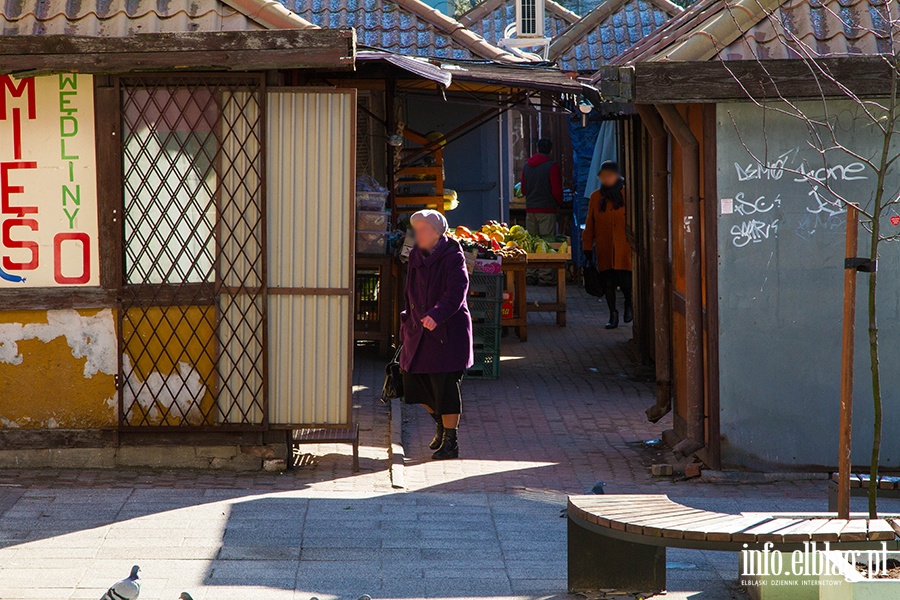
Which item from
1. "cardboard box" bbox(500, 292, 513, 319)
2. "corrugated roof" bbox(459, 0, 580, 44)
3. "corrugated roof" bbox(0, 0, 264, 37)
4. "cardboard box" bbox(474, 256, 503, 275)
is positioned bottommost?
"cardboard box" bbox(500, 292, 513, 319)

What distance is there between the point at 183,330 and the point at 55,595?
101 inches

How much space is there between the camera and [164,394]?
744cm

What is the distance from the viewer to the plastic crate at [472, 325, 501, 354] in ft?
37.4

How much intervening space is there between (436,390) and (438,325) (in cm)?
51

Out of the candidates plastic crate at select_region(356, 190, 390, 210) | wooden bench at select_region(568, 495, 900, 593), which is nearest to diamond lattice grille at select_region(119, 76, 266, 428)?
wooden bench at select_region(568, 495, 900, 593)

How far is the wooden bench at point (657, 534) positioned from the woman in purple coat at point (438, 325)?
9.93ft

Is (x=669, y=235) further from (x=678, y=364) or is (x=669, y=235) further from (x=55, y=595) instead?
(x=55, y=595)

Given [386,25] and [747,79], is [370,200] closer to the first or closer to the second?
[386,25]

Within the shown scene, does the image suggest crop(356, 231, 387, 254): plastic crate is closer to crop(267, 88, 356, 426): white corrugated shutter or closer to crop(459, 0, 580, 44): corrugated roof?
crop(267, 88, 356, 426): white corrugated shutter

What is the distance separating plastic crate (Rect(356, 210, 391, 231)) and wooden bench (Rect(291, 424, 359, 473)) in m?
3.80

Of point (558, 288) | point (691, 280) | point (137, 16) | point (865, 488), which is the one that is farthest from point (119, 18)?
point (558, 288)

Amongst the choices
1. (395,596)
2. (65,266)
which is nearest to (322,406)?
(65,266)

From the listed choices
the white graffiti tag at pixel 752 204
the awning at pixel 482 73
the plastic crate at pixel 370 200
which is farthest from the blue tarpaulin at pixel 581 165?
the white graffiti tag at pixel 752 204

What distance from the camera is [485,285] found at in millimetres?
11422
